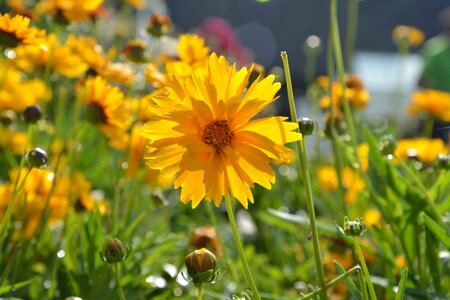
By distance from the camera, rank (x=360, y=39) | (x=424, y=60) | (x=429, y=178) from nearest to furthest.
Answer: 1. (x=429, y=178)
2. (x=424, y=60)
3. (x=360, y=39)

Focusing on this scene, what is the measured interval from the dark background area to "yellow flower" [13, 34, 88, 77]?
22.2 ft

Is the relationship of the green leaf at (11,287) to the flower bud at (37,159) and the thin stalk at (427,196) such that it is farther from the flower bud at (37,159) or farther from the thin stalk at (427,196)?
the thin stalk at (427,196)

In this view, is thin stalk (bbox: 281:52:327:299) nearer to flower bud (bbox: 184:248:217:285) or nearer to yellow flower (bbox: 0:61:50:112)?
flower bud (bbox: 184:248:217:285)

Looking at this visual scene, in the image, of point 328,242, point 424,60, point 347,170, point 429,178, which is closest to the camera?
point 429,178

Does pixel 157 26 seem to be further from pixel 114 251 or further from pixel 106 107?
pixel 114 251

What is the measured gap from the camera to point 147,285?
0.89 m

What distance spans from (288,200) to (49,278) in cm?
72

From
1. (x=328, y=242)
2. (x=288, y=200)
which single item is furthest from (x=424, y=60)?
(x=328, y=242)

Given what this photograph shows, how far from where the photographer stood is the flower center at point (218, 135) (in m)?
0.57

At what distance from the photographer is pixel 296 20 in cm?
839

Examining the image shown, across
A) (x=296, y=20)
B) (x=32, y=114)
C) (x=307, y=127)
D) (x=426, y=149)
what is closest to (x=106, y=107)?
(x=32, y=114)

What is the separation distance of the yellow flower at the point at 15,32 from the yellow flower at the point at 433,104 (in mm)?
1057

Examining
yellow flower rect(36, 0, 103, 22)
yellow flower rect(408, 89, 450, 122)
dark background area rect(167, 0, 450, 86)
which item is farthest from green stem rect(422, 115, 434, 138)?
dark background area rect(167, 0, 450, 86)

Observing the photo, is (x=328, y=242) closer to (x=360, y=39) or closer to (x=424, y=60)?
(x=424, y=60)
